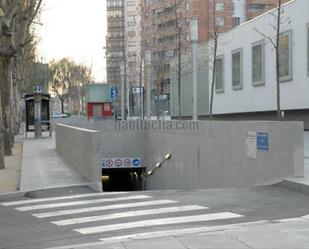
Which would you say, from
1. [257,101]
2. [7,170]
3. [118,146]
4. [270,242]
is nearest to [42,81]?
[257,101]

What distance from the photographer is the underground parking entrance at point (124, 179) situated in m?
27.0

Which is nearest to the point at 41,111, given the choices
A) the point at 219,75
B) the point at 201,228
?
the point at 219,75

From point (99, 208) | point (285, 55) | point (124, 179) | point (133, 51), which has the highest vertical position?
point (133, 51)

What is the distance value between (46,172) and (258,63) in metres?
20.3

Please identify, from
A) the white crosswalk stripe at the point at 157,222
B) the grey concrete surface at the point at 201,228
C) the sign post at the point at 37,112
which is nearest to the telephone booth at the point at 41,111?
the sign post at the point at 37,112

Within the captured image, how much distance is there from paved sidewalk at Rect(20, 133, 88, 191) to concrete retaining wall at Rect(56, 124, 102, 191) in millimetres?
245

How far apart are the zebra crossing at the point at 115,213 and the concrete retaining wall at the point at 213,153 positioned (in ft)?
9.96

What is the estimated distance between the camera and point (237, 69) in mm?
39781

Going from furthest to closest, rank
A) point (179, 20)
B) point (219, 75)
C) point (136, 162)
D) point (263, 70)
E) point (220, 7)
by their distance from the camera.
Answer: point (220, 7)
point (179, 20)
point (219, 75)
point (263, 70)
point (136, 162)

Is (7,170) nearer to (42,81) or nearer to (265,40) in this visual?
(265,40)

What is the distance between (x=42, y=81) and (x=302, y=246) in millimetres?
93431

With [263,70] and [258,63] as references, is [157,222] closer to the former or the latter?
[263,70]

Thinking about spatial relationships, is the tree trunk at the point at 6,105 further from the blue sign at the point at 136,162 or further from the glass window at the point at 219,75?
the glass window at the point at 219,75

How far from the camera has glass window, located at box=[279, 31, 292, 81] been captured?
102ft
